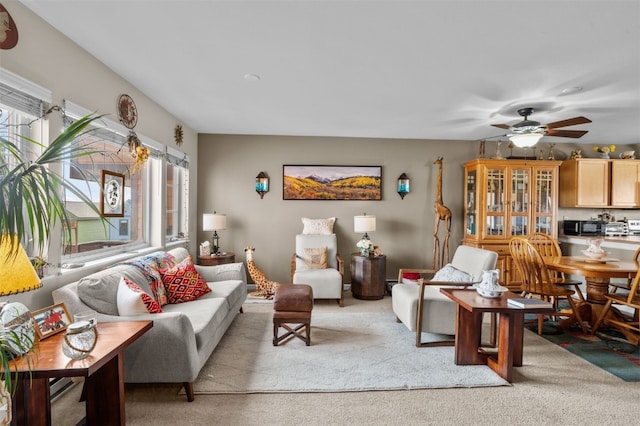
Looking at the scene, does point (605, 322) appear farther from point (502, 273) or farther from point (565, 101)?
point (565, 101)

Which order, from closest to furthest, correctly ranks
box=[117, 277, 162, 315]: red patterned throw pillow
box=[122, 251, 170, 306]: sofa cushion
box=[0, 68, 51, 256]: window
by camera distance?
box=[0, 68, 51, 256]: window
box=[117, 277, 162, 315]: red patterned throw pillow
box=[122, 251, 170, 306]: sofa cushion

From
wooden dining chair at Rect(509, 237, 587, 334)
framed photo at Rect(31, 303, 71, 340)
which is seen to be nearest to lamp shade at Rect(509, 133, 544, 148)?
wooden dining chair at Rect(509, 237, 587, 334)

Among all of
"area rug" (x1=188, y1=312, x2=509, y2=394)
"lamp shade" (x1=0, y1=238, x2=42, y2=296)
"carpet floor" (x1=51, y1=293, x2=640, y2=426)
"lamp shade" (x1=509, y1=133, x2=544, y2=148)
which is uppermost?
"lamp shade" (x1=509, y1=133, x2=544, y2=148)

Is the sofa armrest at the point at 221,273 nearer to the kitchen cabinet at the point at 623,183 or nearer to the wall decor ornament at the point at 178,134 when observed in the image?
the wall decor ornament at the point at 178,134

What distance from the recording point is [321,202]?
17.5 ft

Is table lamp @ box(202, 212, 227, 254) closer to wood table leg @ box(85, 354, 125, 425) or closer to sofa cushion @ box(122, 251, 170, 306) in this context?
sofa cushion @ box(122, 251, 170, 306)

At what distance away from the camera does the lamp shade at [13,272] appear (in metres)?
1.29

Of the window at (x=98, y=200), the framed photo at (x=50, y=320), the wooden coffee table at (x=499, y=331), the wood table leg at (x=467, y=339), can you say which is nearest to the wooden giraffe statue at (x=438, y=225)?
the wooden coffee table at (x=499, y=331)

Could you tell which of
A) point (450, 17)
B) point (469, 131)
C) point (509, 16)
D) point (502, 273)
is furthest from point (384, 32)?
point (502, 273)

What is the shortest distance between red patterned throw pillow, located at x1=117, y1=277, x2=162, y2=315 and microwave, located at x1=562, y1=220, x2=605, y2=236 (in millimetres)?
6032

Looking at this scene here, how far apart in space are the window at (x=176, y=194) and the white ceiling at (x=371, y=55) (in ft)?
2.32

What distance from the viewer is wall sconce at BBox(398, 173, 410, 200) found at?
17.5 ft

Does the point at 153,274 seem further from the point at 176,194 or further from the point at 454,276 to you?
the point at 454,276

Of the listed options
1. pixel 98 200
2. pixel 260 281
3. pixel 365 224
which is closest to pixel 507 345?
pixel 365 224
